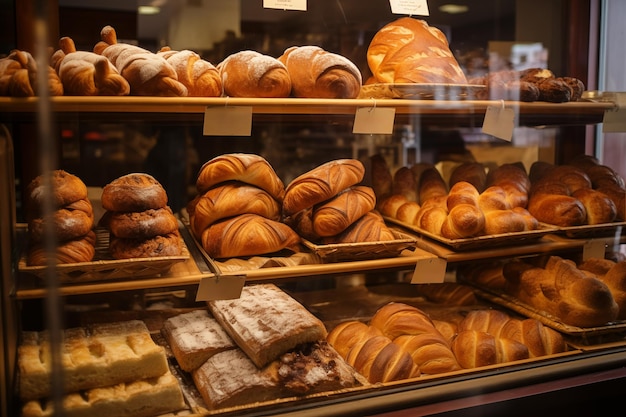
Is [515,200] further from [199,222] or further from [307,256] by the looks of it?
[199,222]

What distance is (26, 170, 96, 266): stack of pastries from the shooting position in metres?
1.60

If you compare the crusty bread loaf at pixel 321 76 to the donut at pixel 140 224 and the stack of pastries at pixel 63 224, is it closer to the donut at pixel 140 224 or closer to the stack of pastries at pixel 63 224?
the donut at pixel 140 224

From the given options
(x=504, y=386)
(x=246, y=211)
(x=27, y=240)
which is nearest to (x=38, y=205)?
(x=27, y=240)

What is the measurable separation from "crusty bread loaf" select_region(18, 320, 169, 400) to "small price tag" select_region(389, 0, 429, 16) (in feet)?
4.73

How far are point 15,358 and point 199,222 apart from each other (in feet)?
2.10

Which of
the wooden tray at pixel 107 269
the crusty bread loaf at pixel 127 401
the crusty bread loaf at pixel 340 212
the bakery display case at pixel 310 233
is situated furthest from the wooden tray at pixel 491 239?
the crusty bread loaf at pixel 127 401

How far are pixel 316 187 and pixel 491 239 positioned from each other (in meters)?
0.62

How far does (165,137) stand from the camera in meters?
2.25

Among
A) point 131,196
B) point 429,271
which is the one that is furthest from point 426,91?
point 131,196

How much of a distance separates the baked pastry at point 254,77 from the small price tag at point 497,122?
69 cm

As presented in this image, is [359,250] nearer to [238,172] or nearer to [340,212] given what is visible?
[340,212]

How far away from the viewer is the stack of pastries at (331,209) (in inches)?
76.8

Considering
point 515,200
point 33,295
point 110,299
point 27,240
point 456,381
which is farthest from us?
point 515,200

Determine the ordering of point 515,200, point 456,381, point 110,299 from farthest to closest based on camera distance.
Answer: point 515,200, point 110,299, point 456,381
